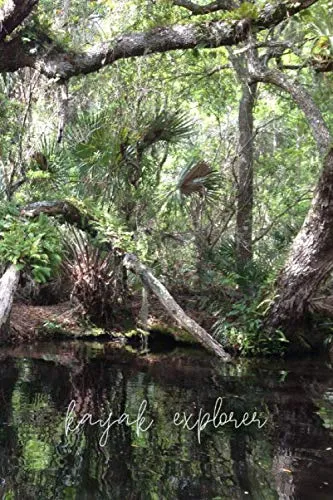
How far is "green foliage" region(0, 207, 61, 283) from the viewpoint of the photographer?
5.89 meters

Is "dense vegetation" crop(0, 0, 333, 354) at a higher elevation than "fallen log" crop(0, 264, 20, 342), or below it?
higher

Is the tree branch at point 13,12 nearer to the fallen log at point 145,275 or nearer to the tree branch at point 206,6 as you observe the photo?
the fallen log at point 145,275

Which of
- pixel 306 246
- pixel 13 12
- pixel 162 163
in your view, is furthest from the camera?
pixel 162 163

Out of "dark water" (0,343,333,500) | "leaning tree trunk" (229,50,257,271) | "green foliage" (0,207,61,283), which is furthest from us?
"leaning tree trunk" (229,50,257,271)

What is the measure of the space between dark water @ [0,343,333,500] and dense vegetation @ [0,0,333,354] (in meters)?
1.46

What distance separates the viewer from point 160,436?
3.91m

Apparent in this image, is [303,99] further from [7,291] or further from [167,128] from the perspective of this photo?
[7,291]

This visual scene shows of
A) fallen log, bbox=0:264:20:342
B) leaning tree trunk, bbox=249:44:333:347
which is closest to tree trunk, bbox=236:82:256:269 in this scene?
leaning tree trunk, bbox=249:44:333:347

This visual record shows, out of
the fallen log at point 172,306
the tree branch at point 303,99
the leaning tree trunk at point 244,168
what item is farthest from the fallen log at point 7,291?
the leaning tree trunk at point 244,168

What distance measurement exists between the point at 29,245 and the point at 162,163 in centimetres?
414

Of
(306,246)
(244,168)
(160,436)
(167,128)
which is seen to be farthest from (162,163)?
(160,436)

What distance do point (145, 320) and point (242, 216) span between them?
3.79 meters

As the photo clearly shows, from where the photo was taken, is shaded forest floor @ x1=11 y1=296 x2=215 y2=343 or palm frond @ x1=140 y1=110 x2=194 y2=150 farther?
palm frond @ x1=140 y1=110 x2=194 y2=150

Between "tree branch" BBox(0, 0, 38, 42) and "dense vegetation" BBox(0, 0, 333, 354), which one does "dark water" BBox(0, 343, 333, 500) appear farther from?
"tree branch" BBox(0, 0, 38, 42)
